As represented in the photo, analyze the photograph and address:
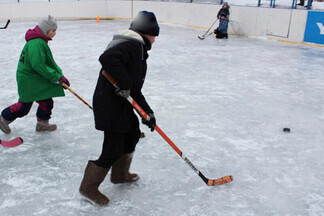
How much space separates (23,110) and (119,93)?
1636 mm

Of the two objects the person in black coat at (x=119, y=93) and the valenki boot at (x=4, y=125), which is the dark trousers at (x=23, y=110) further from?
the person in black coat at (x=119, y=93)

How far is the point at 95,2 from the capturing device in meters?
16.0

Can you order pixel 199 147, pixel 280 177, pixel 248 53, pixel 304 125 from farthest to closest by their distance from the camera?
pixel 248 53
pixel 304 125
pixel 199 147
pixel 280 177

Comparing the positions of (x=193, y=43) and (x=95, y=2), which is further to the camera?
(x=95, y=2)

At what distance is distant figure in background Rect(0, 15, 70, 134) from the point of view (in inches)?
111

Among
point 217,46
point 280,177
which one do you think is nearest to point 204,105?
point 280,177

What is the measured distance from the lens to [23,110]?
3115 millimetres

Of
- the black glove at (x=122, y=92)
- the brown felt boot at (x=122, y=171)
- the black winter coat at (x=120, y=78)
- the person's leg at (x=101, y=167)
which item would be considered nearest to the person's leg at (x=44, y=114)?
the brown felt boot at (x=122, y=171)

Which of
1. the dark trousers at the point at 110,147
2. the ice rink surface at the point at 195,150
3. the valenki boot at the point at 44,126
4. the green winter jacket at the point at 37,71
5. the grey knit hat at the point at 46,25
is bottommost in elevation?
the ice rink surface at the point at 195,150

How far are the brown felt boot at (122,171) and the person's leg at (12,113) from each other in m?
1.26

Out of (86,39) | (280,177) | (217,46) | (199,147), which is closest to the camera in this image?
(280,177)

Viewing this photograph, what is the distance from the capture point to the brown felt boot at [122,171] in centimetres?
235

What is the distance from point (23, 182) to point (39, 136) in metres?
0.86

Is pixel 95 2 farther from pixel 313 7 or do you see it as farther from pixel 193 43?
pixel 313 7
